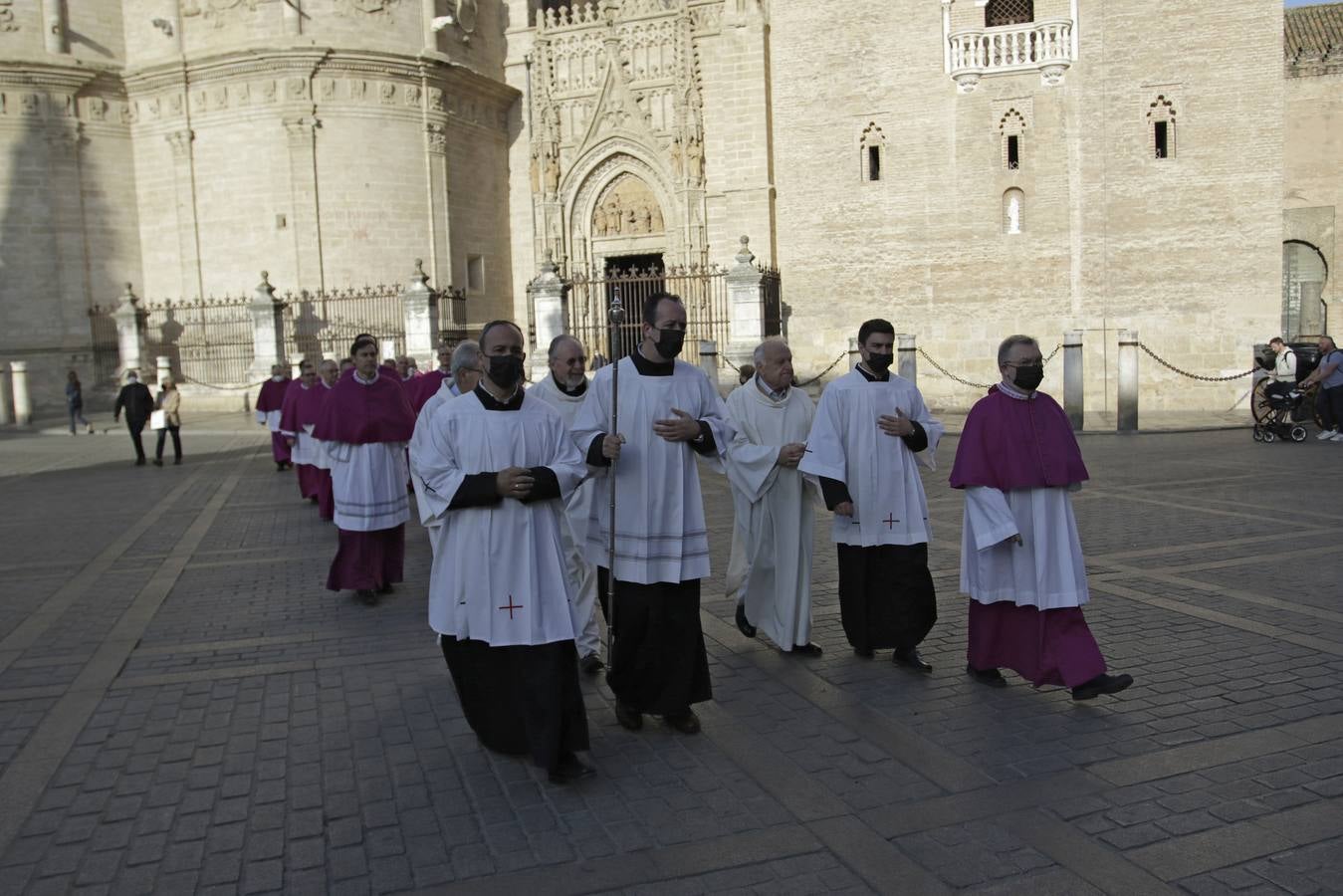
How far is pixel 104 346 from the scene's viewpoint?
2878cm

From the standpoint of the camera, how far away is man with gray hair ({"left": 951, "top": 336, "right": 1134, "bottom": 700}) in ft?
17.7

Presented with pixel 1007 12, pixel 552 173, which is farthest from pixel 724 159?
pixel 1007 12

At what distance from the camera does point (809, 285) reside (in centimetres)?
2484

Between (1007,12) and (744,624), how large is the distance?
71.4 ft

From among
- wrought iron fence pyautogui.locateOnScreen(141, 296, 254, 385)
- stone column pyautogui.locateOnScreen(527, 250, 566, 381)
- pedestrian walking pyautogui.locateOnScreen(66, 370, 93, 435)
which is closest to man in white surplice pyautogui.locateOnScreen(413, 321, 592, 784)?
stone column pyautogui.locateOnScreen(527, 250, 566, 381)

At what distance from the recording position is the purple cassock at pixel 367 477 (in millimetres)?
8148

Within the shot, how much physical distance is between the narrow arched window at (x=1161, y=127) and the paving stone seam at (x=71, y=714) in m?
20.4

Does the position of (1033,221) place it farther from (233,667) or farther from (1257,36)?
(233,667)

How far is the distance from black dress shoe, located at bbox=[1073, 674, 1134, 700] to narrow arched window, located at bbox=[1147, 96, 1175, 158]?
65.9ft

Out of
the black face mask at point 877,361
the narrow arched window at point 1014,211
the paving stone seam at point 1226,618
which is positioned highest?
the narrow arched window at point 1014,211

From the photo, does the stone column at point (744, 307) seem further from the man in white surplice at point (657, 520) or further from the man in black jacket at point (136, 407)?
the man in white surplice at point (657, 520)

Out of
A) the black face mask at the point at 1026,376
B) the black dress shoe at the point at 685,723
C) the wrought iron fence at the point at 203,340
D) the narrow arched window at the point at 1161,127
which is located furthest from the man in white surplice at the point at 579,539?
the wrought iron fence at the point at 203,340

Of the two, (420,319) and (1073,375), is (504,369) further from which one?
(420,319)

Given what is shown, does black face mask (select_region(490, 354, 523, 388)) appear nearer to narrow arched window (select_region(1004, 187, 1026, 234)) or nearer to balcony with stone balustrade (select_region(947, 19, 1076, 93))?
narrow arched window (select_region(1004, 187, 1026, 234))
